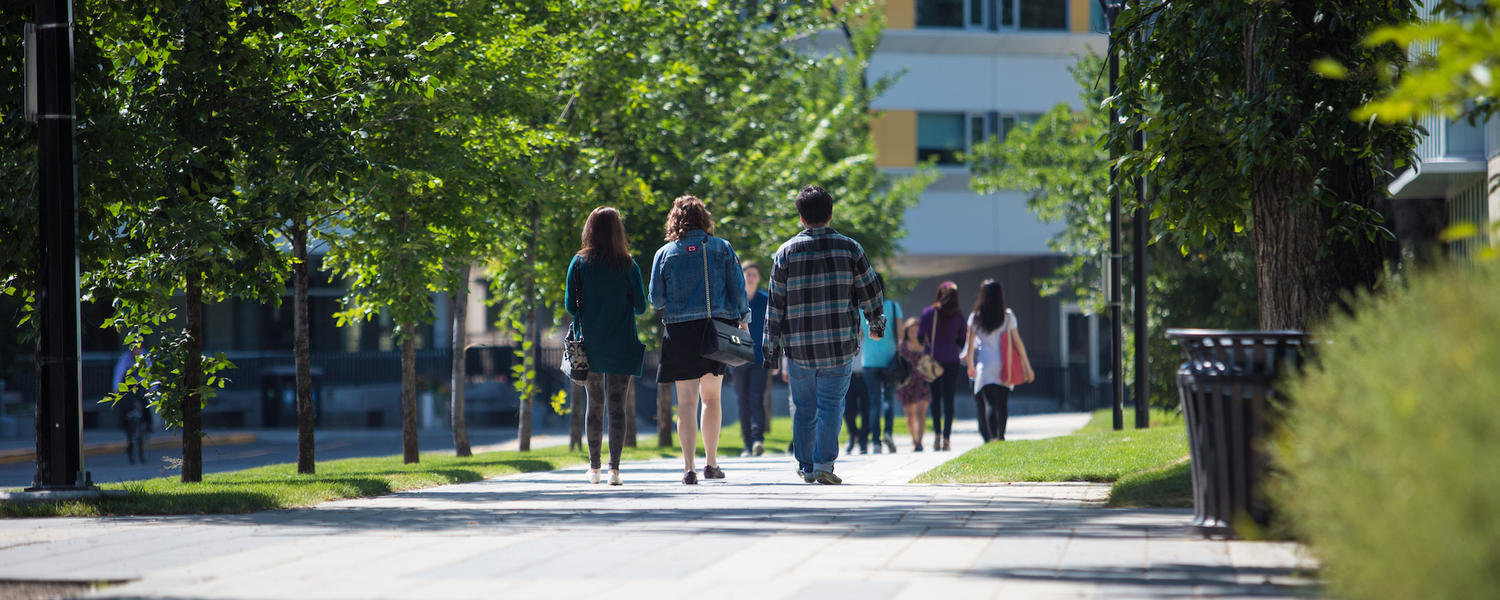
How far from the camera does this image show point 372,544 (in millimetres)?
6547

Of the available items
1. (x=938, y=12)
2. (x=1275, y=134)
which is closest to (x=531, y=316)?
(x=1275, y=134)

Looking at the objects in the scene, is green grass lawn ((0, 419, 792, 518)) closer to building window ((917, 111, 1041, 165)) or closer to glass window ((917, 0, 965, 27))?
glass window ((917, 0, 965, 27))

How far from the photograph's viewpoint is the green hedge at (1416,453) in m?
3.11

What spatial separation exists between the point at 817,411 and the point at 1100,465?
1864mm

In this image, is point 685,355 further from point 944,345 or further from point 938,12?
point 938,12

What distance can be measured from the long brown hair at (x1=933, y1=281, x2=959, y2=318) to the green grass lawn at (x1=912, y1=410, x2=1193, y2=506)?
9.71ft

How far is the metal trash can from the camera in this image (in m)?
5.73

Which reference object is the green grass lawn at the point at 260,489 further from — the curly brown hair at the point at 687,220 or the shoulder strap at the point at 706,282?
the curly brown hair at the point at 687,220

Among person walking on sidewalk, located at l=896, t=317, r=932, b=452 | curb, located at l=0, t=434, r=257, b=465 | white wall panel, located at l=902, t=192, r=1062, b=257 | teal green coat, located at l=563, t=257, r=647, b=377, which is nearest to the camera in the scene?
teal green coat, located at l=563, t=257, r=647, b=377

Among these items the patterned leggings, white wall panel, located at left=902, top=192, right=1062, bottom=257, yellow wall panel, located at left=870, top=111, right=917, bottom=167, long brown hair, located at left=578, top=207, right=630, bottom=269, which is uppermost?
yellow wall panel, located at left=870, top=111, right=917, bottom=167

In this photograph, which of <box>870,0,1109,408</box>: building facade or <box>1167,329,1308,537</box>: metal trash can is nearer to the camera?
<box>1167,329,1308,537</box>: metal trash can

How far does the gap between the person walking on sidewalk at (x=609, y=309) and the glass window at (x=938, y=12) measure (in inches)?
1230

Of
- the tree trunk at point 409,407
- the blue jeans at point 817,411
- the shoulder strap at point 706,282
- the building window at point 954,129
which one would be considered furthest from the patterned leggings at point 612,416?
the building window at point 954,129

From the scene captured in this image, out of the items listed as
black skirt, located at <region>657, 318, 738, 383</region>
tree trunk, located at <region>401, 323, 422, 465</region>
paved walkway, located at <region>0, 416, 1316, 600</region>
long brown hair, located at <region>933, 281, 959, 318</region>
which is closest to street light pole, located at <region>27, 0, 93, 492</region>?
paved walkway, located at <region>0, 416, 1316, 600</region>
